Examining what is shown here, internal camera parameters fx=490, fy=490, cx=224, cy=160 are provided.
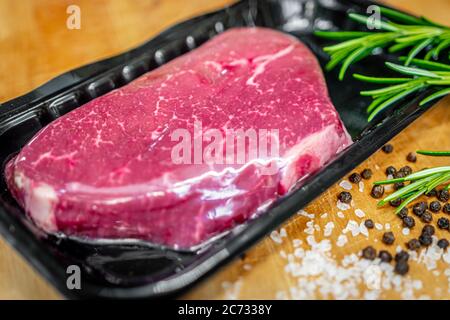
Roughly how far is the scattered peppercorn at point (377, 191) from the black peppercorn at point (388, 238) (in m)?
0.19

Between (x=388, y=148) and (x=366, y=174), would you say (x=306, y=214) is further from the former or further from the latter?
(x=388, y=148)

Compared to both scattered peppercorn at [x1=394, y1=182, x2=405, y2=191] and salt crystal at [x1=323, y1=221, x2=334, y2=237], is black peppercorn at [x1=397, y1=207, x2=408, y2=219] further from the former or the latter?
salt crystal at [x1=323, y1=221, x2=334, y2=237]

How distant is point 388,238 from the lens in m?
1.74

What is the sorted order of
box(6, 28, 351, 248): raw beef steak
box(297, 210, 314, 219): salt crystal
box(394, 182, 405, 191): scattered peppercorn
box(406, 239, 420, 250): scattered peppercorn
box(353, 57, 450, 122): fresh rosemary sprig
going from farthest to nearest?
box(353, 57, 450, 122): fresh rosemary sprig → box(394, 182, 405, 191): scattered peppercorn → box(297, 210, 314, 219): salt crystal → box(406, 239, 420, 250): scattered peppercorn → box(6, 28, 351, 248): raw beef steak

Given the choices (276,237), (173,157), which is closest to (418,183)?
(276,237)

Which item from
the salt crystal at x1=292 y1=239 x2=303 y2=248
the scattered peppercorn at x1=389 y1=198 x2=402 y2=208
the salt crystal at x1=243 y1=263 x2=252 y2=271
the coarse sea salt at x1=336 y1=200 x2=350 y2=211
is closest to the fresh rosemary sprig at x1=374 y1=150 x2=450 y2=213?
the scattered peppercorn at x1=389 y1=198 x2=402 y2=208

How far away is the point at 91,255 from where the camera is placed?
1.66m

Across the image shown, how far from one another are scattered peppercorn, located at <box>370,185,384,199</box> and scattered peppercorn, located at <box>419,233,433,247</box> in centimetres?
23

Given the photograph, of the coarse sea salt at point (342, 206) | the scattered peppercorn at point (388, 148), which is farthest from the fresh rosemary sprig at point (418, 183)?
the scattered peppercorn at point (388, 148)

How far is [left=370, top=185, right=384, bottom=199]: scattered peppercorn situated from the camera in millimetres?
1901

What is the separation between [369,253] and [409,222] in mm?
231

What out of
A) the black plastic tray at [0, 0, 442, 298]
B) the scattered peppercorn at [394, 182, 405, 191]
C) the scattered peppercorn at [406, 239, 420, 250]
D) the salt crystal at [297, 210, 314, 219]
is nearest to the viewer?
the black plastic tray at [0, 0, 442, 298]

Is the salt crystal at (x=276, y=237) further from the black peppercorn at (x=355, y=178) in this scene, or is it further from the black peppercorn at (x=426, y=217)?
the black peppercorn at (x=426, y=217)

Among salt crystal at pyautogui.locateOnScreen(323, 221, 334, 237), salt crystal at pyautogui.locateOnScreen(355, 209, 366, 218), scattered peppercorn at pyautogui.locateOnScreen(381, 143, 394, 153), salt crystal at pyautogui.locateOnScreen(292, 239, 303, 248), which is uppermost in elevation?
scattered peppercorn at pyautogui.locateOnScreen(381, 143, 394, 153)
